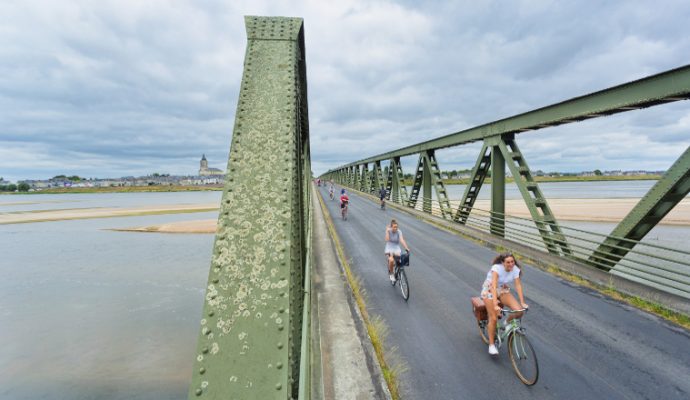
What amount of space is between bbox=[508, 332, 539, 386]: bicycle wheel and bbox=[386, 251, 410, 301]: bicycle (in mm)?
2800

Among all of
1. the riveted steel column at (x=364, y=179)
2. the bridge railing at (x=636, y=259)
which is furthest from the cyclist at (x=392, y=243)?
the riveted steel column at (x=364, y=179)

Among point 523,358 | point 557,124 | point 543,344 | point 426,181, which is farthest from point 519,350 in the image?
point 426,181

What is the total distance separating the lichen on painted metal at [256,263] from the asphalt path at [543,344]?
10.4 ft

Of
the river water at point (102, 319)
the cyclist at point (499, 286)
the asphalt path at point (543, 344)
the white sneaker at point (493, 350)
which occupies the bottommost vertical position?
the river water at point (102, 319)

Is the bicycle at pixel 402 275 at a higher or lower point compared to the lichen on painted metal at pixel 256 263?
lower

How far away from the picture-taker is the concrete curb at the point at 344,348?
4245 mm

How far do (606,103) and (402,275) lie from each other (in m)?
6.53

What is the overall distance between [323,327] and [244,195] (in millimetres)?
4262

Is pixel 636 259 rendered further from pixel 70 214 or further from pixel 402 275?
pixel 70 214

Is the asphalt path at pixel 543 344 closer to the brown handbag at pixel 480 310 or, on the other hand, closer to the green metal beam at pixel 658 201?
the brown handbag at pixel 480 310

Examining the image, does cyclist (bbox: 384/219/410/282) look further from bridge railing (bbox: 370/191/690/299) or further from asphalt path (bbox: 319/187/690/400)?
bridge railing (bbox: 370/191/690/299)

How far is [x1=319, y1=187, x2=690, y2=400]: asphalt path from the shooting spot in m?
4.42

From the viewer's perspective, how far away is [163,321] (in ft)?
35.6

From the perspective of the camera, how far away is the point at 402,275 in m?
7.86
